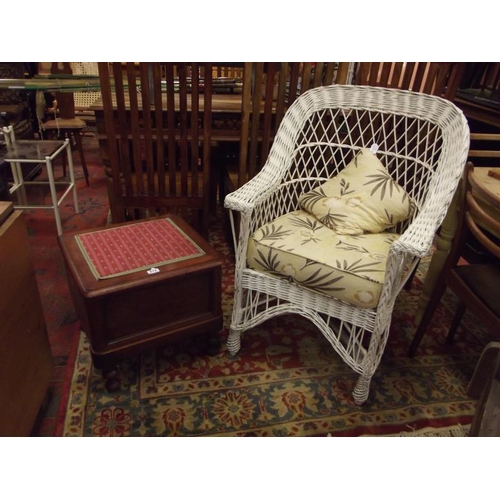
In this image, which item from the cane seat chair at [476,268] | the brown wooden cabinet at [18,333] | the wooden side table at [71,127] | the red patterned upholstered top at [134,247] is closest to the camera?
the brown wooden cabinet at [18,333]

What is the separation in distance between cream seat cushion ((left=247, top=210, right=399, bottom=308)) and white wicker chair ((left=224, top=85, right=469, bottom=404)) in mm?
46

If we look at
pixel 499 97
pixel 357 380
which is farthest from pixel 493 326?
pixel 499 97

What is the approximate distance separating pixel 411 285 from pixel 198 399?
4.55ft

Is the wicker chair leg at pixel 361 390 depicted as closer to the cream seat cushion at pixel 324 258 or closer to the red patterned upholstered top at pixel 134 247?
the cream seat cushion at pixel 324 258

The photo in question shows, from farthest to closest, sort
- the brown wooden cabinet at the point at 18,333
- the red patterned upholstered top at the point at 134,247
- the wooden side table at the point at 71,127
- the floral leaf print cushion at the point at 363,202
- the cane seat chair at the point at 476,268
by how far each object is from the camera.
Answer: the wooden side table at the point at 71,127 < the floral leaf print cushion at the point at 363,202 < the red patterned upholstered top at the point at 134,247 < the cane seat chair at the point at 476,268 < the brown wooden cabinet at the point at 18,333

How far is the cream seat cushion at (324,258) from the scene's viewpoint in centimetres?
134

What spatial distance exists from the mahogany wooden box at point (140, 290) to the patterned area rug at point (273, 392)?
17cm

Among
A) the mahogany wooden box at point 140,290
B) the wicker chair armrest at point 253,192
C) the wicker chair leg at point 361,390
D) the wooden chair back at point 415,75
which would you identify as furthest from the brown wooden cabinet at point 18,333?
the wooden chair back at point 415,75

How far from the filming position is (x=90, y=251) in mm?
1461

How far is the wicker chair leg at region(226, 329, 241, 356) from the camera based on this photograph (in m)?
1.67

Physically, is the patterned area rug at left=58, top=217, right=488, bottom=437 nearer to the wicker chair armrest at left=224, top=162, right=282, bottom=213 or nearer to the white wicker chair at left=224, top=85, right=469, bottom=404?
the white wicker chair at left=224, top=85, right=469, bottom=404

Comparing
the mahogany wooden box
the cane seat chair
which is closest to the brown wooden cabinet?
the mahogany wooden box

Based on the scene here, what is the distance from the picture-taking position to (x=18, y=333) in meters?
1.14
